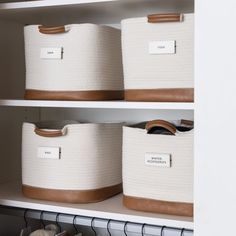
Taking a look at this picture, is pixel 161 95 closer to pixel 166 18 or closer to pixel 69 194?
pixel 166 18

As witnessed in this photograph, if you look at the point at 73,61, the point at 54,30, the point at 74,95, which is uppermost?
the point at 54,30

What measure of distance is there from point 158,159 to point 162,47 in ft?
1.08

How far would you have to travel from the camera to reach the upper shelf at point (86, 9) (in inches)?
59.7

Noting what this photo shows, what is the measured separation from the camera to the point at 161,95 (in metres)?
1.40

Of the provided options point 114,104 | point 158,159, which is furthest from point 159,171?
point 114,104

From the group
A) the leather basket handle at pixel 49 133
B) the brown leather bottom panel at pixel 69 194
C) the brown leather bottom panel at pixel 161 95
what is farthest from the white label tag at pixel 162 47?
the brown leather bottom panel at pixel 69 194

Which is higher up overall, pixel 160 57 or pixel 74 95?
pixel 160 57

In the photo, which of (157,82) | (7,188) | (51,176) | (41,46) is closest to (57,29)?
(41,46)

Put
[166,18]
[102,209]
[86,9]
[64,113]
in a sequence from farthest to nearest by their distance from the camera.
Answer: [64,113], [86,9], [102,209], [166,18]

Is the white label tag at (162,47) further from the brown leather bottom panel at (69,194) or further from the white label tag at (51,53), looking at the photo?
the brown leather bottom panel at (69,194)

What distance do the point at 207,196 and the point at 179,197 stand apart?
167 millimetres

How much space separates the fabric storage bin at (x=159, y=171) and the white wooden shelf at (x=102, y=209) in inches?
1.3

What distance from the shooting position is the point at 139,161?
56.4 inches

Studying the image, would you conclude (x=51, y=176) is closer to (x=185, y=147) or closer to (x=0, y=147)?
(x=0, y=147)
